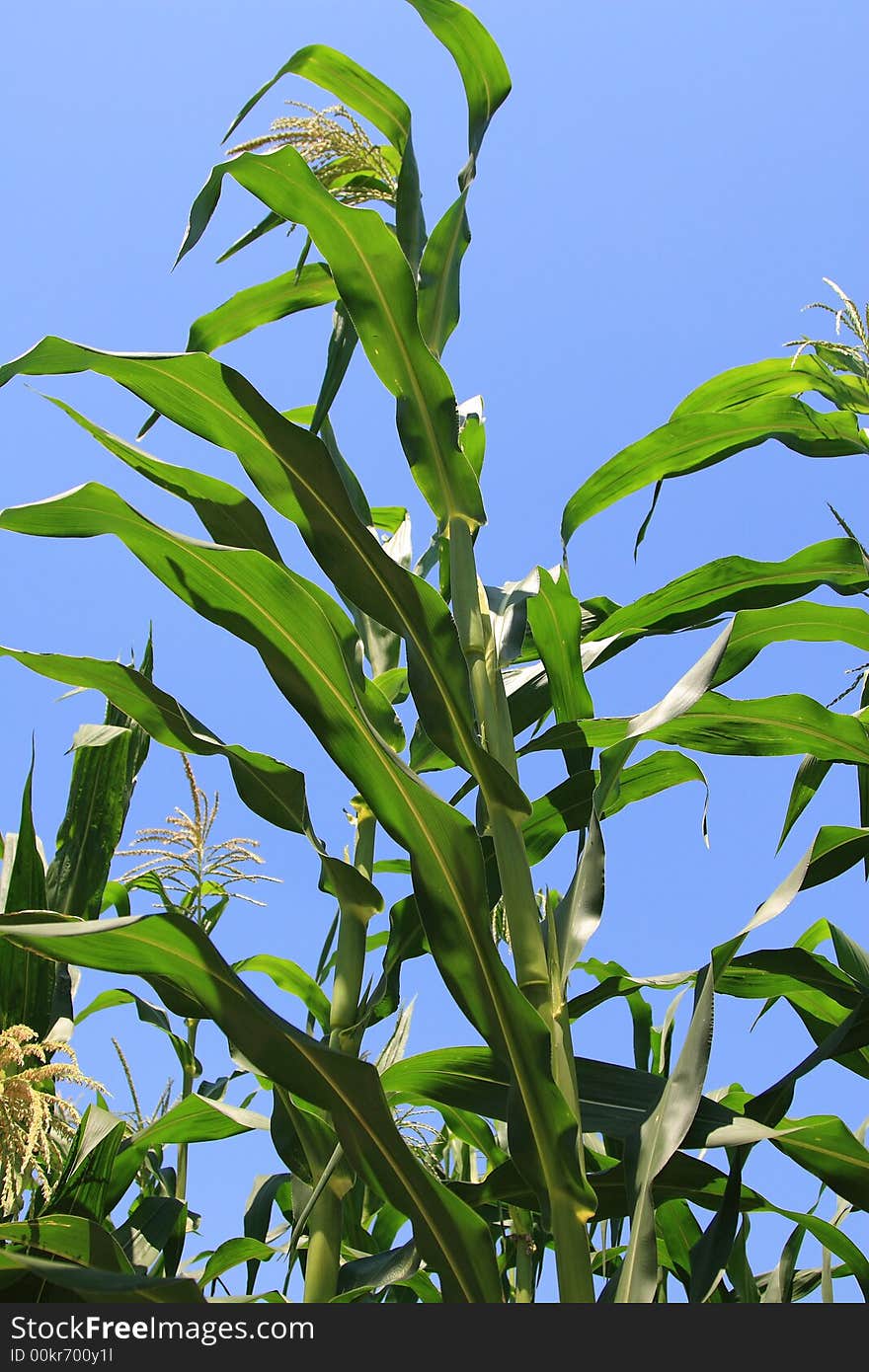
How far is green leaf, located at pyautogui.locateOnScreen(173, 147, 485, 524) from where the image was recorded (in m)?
1.08

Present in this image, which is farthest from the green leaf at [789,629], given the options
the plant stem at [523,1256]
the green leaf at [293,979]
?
the plant stem at [523,1256]

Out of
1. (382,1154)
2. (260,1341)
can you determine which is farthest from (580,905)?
(260,1341)

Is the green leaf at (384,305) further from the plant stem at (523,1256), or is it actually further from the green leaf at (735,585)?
the plant stem at (523,1256)

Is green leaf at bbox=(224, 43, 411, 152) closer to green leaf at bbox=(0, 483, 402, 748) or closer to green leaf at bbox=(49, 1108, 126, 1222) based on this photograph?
green leaf at bbox=(0, 483, 402, 748)

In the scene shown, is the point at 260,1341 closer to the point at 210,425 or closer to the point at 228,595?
the point at 228,595

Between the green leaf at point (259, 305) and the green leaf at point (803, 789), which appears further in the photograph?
the green leaf at point (259, 305)

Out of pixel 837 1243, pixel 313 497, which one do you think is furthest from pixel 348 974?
pixel 837 1243

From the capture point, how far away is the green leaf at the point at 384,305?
1.08m

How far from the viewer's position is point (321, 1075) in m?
0.83

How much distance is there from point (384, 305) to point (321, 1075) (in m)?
0.75

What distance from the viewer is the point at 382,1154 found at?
85 cm

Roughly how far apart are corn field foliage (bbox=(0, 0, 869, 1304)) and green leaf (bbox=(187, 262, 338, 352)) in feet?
0.04

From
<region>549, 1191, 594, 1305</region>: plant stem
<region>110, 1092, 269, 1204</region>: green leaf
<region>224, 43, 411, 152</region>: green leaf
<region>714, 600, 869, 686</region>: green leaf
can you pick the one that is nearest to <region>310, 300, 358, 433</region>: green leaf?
<region>224, 43, 411, 152</region>: green leaf

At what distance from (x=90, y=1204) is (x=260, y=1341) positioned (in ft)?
1.39
